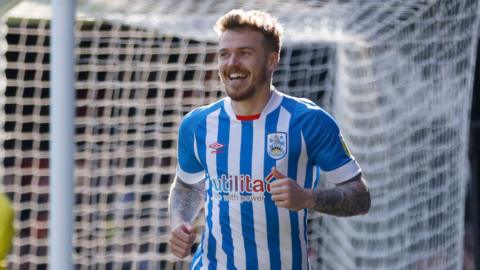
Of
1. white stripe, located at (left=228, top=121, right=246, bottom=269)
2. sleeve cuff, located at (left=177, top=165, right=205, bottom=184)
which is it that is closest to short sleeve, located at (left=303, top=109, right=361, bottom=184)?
white stripe, located at (left=228, top=121, right=246, bottom=269)

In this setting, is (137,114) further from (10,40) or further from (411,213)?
(411,213)

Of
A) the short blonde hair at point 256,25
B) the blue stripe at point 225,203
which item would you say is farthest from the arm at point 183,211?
the short blonde hair at point 256,25

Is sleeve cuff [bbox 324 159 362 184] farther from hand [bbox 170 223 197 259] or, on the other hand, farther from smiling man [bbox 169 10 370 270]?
hand [bbox 170 223 197 259]

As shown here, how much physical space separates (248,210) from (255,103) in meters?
0.36

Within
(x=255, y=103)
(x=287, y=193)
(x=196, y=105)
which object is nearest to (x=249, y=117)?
(x=255, y=103)

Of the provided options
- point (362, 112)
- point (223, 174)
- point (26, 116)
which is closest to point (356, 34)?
point (362, 112)

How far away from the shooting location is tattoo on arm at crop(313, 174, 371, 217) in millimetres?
3752

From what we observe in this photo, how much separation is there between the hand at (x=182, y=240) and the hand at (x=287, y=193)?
15.1 inches

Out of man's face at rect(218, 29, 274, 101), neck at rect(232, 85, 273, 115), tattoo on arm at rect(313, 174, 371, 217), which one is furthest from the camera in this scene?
neck at rect(232, 85, 273, 115)

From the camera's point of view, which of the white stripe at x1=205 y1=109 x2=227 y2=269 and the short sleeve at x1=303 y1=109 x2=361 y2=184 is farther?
the white stripe at x1=205 y1=109 x2=227 y2=269

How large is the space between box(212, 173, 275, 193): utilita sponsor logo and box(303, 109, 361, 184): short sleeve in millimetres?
180

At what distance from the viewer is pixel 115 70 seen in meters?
7.12

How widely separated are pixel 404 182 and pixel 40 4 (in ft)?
8.79

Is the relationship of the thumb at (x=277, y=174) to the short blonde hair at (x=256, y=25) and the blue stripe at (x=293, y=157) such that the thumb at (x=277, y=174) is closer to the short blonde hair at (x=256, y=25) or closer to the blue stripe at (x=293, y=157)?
the blue stripe at (x=293, y=157)
